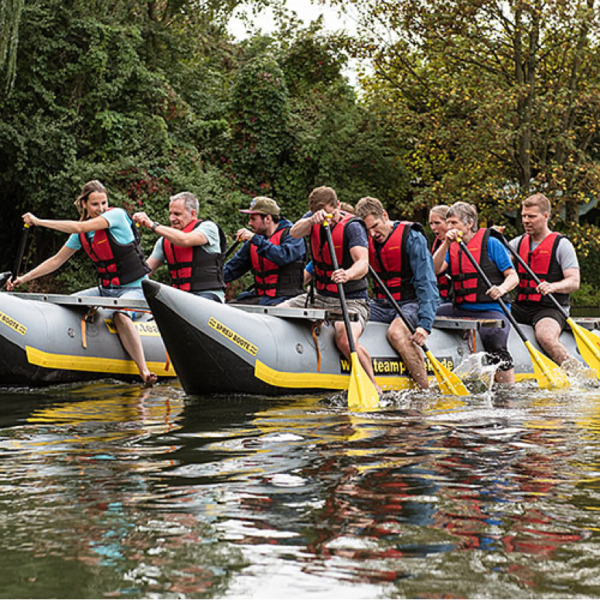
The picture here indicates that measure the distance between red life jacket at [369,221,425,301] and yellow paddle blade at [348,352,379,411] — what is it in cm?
90

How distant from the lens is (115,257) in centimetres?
756

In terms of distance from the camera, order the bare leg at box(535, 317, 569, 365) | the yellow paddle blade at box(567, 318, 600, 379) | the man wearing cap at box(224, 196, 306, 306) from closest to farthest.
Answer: the man wearing cap at box(224, 196, 306, 306)
the bare leg at box(535, 317, 569, 365)
the yellow paddle blade at box(567, 318, 600, 379)

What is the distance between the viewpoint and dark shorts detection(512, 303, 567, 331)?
8375mm

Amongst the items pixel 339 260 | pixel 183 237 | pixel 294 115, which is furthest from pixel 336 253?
pixel 294 115

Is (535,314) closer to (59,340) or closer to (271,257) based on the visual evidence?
(271,257)

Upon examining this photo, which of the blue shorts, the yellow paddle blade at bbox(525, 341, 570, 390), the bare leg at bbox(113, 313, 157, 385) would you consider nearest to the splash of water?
the yellow paddle blade at bbox(525, 341, 570, 390)

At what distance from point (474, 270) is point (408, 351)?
111 centimetres

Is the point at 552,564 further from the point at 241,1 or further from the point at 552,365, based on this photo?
the point at 241,1

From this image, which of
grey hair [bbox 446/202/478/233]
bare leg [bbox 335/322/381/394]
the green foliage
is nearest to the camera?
bare leg [bbox 335/322/381/394]

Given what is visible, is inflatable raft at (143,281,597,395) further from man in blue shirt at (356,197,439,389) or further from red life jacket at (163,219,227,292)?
red life jacket at (163,219,227,292)

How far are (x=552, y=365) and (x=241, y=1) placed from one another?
1727cm

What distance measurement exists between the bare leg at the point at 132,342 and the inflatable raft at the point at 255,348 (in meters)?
1.14

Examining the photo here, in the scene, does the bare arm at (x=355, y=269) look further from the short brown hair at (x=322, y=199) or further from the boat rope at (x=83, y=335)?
the boat rope at (x=83, y=335)

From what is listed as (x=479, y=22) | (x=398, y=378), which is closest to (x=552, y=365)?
(x=398, y=378)
